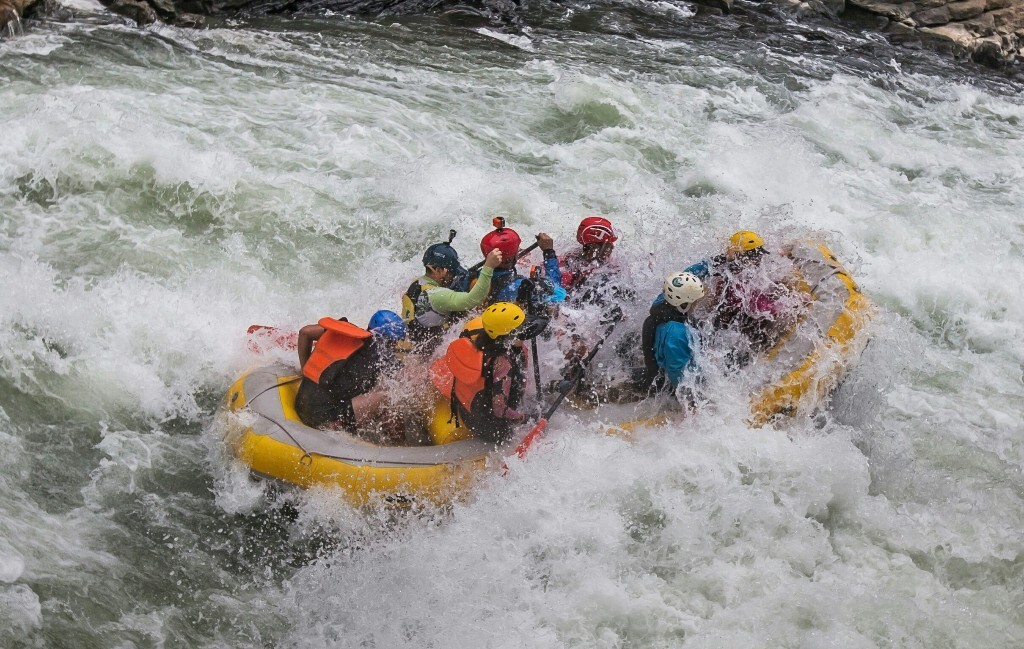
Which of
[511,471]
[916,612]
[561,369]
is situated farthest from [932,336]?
[511,471]

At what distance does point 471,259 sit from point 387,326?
2739mm

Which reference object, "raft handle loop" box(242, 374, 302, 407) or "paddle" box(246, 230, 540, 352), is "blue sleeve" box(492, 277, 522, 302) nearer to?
"paddle" box(246, 230, 540, 352)

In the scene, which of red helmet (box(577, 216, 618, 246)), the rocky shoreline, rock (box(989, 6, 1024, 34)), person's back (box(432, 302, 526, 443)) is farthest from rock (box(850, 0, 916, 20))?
person's back (box(432, 302, 526, 443))

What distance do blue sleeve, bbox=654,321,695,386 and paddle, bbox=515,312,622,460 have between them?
17.2 inches

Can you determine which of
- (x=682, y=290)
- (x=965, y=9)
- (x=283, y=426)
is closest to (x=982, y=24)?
(x=965, y=9)

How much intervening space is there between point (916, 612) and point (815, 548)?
0.64 meters

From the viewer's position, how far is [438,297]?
5840 mm

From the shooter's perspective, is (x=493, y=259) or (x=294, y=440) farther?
(x=493, y=259)

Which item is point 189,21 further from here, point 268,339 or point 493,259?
point 493,259

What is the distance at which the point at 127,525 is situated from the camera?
530cm

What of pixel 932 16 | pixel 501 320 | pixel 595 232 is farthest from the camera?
pixel 932 16

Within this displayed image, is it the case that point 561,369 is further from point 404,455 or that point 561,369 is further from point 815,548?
point 815,548

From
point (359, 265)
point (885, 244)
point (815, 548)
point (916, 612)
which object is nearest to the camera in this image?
point (916, 612)

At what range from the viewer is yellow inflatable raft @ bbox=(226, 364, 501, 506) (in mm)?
5062
